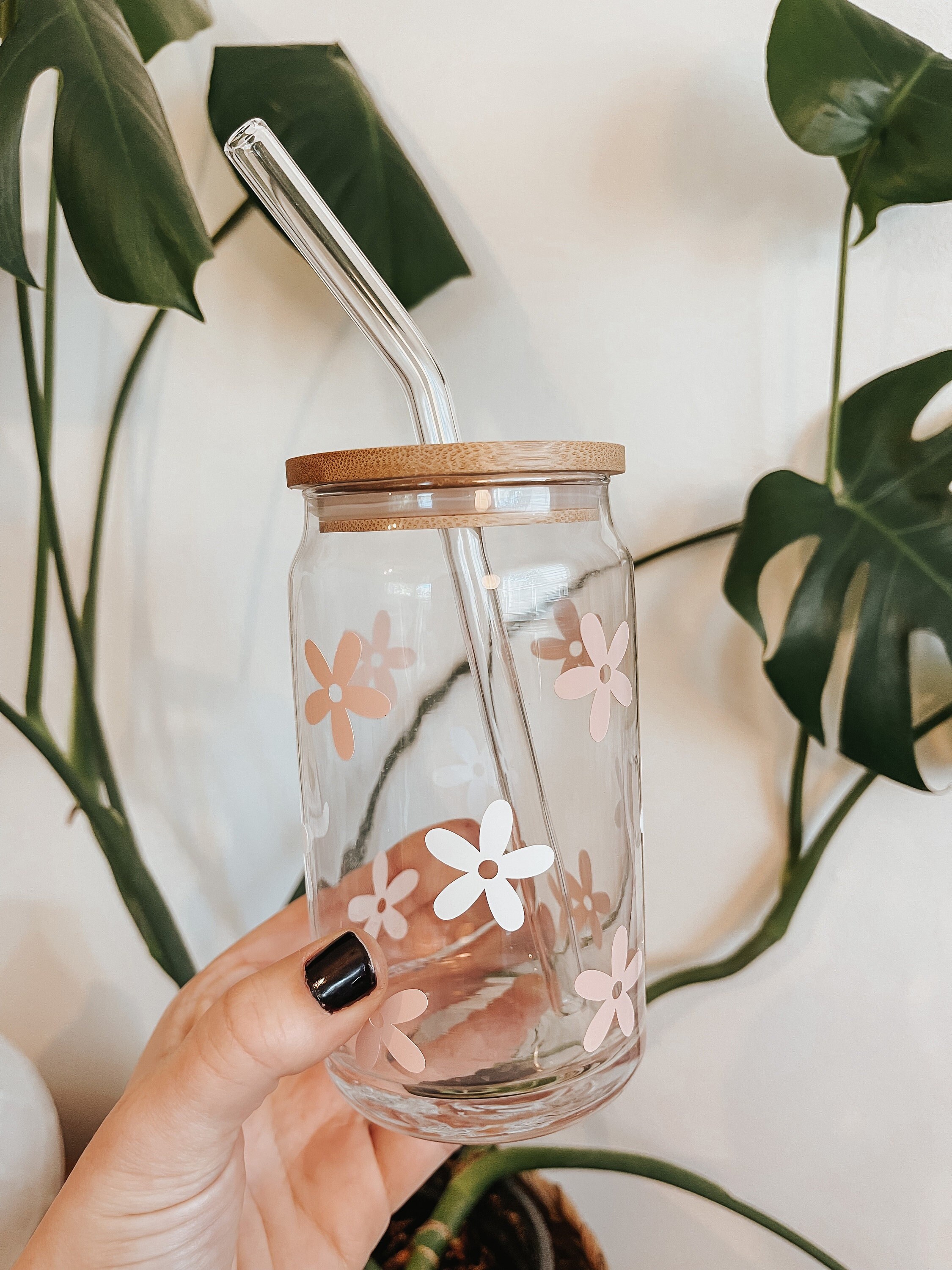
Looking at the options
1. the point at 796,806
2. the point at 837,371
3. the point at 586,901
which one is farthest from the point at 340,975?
the point at 837,371

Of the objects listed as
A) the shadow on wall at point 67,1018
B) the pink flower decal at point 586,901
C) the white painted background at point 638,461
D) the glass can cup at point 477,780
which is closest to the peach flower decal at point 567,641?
the glass can cup at point 477,780

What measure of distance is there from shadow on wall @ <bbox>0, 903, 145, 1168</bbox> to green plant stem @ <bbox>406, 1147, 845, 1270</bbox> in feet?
→ 1.05

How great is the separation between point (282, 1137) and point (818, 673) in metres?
0.54

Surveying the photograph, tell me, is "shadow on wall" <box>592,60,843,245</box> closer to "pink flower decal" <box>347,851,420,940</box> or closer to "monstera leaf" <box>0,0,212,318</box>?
"monstera leaf" <box>0,0,212,318</box>

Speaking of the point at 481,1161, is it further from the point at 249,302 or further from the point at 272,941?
the point at 249,302

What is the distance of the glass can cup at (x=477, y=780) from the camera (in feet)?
1.30

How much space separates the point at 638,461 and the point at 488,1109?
425mm

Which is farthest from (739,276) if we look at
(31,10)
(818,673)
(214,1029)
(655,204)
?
(214,1029)

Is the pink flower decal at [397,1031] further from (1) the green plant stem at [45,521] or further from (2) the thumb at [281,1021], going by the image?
(1) the green plant stem at [45,521]

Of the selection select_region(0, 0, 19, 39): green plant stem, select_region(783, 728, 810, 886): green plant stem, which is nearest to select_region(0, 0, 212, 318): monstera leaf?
select_region(0, 0, 19, 39): green plant stem

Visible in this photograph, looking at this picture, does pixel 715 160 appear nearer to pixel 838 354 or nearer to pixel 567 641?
pixel 838 354

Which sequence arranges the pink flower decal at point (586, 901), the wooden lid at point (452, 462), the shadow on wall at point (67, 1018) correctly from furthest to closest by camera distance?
the shadow on wall at point (67, 1018) → the pink flower decal at point (586, 901) → the wooden lid at point (452, 462)

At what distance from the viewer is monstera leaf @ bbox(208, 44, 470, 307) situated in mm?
557

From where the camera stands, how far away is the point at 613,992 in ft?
1.42
